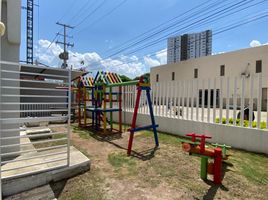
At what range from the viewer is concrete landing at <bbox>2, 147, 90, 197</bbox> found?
7.97 ft

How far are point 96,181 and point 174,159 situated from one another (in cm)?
175

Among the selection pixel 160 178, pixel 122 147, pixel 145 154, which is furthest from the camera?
pixel 122 147

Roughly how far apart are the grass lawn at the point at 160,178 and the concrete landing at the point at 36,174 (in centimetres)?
16

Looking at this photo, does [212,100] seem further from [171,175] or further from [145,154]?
[171,175]

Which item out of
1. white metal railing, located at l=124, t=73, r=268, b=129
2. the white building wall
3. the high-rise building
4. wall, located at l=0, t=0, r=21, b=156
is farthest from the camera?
the high-rise building

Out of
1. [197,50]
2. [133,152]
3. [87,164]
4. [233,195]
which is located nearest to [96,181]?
[87,164]

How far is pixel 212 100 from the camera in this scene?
199 inches

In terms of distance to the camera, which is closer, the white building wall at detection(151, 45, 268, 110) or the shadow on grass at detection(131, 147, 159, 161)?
the shadow on grass at detection(131, 147, 159, 161)

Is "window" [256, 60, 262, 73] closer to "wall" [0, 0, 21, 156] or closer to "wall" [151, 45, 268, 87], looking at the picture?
"wall" [151, 45, 268, 87]

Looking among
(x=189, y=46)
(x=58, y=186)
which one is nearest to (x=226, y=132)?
(x=58, y=186)

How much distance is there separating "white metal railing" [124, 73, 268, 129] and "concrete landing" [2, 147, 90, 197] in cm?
363

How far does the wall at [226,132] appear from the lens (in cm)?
402

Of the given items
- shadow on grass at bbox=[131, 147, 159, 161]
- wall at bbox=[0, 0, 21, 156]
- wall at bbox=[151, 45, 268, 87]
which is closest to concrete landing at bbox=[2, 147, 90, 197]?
wall at bbox=[0, 0, 21, 156]

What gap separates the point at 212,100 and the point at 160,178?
314 centimetres
